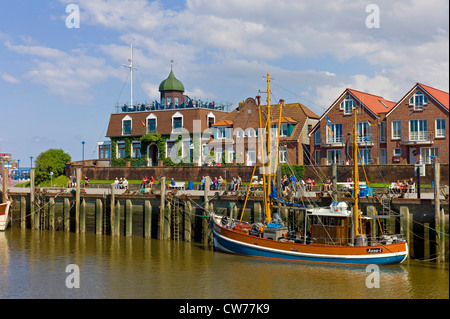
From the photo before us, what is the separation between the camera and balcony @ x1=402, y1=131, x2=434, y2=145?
199ft

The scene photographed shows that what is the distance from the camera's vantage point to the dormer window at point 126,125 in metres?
81.9

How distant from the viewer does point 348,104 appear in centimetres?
6656

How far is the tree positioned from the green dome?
2013 centimetres

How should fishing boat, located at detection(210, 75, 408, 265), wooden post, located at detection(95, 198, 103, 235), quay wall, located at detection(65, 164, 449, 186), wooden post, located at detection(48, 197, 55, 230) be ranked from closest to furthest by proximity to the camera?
fishing boat, located at detection(210, 75, 408, 265) → wooden post, located at detection(95, 198, 103, 235) → wooden post, located at detection(48, 197, 55, 230) → quay wall, located at detection(65, 164, 449, 186)

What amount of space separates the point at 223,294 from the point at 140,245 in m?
15.5

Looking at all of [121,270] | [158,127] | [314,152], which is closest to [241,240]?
[121,270]

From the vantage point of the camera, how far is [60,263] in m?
37.7

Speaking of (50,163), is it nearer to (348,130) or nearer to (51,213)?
(51,213)

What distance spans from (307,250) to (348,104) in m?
33.5

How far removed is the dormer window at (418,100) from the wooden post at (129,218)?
3255 cm

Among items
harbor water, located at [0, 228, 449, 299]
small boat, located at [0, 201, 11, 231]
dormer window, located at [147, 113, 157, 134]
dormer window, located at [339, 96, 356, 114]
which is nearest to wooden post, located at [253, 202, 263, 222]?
harbor water, located at [0, 228, 449, 299]

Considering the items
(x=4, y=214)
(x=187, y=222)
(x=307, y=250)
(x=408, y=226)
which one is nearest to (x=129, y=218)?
(x=187, y=222)

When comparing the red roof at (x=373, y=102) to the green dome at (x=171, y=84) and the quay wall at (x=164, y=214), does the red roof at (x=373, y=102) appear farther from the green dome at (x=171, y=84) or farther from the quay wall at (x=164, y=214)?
the green dome at (x=171, y=84)

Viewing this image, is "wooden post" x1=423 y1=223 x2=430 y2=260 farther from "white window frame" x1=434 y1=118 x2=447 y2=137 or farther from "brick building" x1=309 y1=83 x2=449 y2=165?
"white window frame" x1=434 y1=118 x2=447 y2=137
